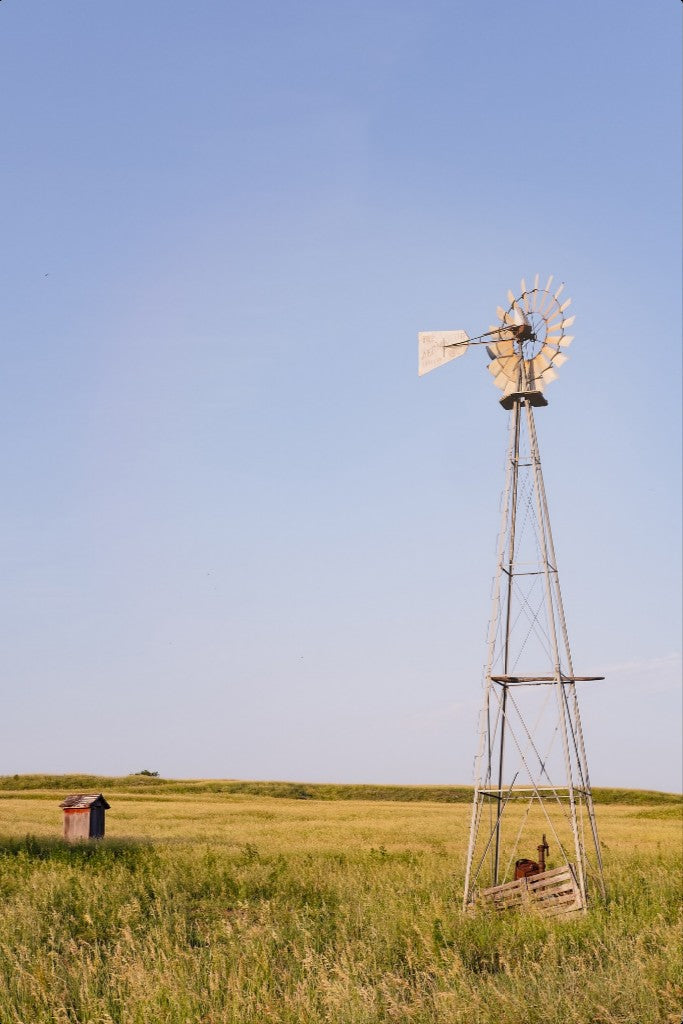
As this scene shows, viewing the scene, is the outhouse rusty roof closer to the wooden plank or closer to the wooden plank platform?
the wooden plank platform

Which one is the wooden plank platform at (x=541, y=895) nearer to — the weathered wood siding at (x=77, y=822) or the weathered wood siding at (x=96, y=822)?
the weathered wood siding at (x=77, y=822)

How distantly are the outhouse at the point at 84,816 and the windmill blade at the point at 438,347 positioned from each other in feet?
58.2

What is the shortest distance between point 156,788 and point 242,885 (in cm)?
4339

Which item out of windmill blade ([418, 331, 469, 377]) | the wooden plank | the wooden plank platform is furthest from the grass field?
windmill blade ([418, 331, 469, 377])

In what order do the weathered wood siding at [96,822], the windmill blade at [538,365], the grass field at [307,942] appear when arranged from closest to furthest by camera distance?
1. the grass field at [307,942]
2. the windmill blade at [538,365]
3. the weathered wood siding at [96,822]

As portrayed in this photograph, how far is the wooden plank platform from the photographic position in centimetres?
1360

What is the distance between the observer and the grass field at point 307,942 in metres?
8.14

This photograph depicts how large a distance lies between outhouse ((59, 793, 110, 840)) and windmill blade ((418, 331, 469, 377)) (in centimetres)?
1773

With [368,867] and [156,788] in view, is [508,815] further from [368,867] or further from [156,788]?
[156,788]

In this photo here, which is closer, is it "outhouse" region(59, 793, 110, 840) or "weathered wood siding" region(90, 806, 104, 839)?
"outhouse" region(59, 793, 110, 840)

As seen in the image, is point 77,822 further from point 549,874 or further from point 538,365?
point 538,365

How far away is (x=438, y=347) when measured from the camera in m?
16.5

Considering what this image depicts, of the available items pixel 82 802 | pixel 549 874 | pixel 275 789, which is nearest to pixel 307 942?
pixel 549 874

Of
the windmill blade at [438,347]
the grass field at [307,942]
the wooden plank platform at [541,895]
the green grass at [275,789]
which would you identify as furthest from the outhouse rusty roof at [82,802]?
the green grass at [275,789]
